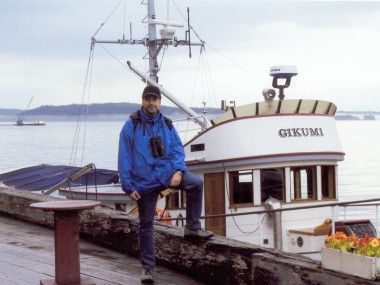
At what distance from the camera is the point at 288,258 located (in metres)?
5.31

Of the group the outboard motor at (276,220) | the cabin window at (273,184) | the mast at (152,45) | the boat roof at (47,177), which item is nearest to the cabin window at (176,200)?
the cabin window at (273,184)

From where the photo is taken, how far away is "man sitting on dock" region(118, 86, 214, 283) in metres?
5.62

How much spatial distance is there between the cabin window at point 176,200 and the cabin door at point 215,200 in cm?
106

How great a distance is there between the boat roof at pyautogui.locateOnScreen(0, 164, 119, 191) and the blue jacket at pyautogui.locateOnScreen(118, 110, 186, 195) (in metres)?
18.0

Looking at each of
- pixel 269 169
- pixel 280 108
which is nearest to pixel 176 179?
pixel 269 169

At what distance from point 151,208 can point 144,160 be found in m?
0.44

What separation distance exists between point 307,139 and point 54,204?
9685mm

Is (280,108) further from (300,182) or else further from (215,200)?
(215,200)

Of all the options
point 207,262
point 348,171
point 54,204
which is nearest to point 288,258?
point 207,262

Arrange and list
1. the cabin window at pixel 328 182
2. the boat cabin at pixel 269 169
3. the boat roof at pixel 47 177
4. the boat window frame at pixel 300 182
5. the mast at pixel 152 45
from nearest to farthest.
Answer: the boat cabin at pixel 269 169 → the boat window frame at pixel 300 182 → the cabin window at pixel 328 182 → the mast at pixel 152 45 → the boat roof at pixel 47 177

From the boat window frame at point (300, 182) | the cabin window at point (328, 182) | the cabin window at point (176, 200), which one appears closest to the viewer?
the boat window frame at point (300, 182)

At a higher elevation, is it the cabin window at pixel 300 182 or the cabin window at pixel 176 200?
the cabin window at pixel 300 182

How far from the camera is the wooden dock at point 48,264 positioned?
6.06 m

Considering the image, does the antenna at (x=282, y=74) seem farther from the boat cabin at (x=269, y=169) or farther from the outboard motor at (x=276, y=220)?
the outboard motor at (x=276, y=220)
